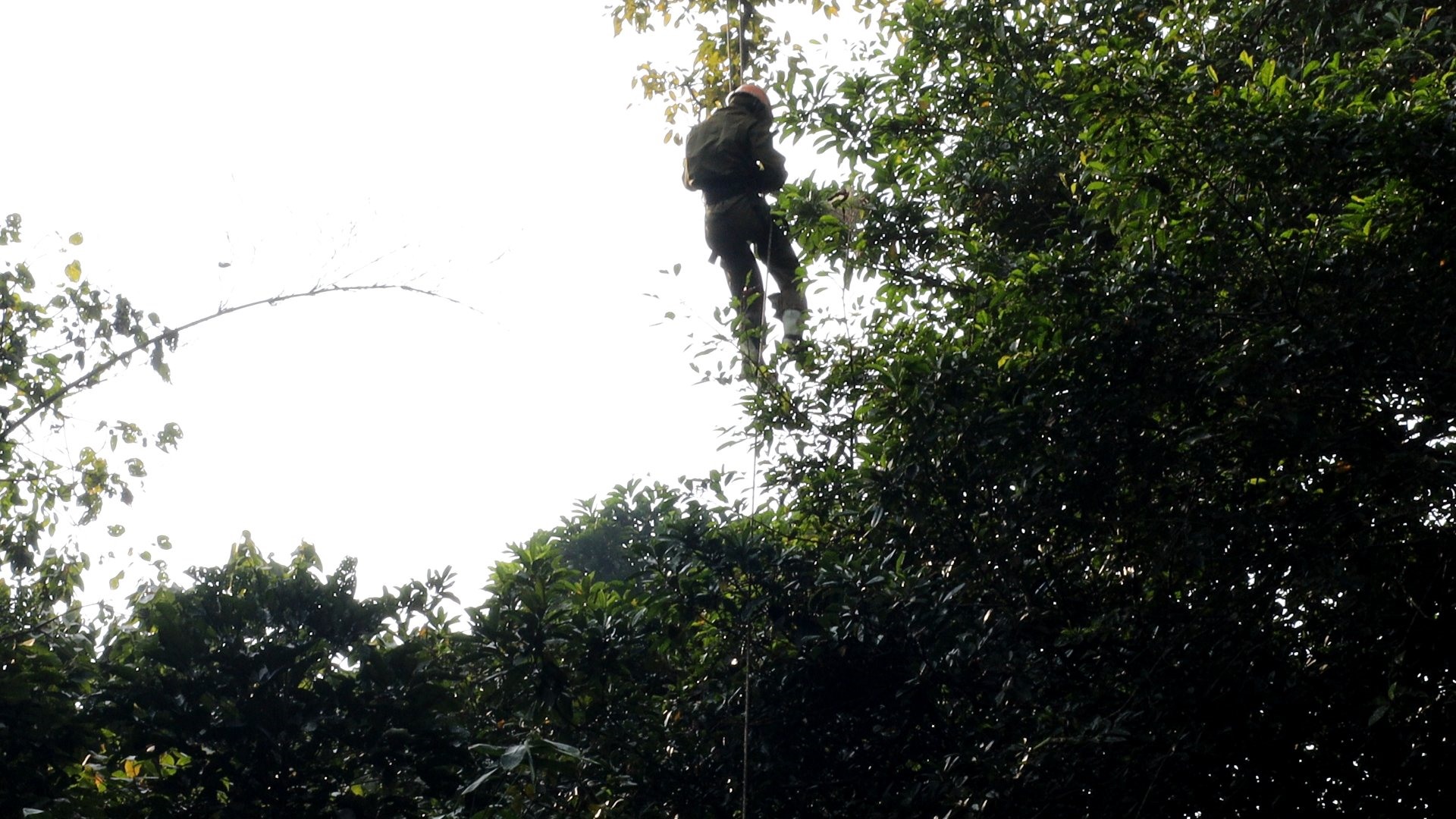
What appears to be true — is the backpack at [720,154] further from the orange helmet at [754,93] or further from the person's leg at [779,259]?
the person's leg at [779,259]

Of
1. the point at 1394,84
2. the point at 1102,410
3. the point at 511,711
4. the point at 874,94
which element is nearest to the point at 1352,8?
the point at 1394,84

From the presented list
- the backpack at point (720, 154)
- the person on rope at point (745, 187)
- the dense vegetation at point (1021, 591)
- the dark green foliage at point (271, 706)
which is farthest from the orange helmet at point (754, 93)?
the dark green foliage at point (271, 706)

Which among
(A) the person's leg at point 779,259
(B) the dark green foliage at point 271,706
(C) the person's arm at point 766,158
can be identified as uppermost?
(C) the person's arm at point 766,158

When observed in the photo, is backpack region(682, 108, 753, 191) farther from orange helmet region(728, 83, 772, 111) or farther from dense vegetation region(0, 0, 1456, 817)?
dense vegetation region(0, 0, 1456, 817)

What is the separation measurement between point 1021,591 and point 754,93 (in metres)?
3.54

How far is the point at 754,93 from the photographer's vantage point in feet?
22.8

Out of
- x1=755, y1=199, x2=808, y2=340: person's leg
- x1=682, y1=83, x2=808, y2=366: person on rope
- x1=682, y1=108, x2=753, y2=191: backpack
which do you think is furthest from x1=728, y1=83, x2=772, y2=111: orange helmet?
x1=755, y1=199, x2=808, y2=340: person's leg

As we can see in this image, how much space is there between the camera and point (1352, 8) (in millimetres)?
6051

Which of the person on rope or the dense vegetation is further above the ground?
the person on rope

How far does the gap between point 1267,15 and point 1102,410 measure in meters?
2.73

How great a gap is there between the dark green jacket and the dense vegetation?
1486 millimetres

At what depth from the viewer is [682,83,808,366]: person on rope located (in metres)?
6.86

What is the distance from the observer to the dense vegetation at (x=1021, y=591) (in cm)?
409

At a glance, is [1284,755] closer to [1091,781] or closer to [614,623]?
[1091,781]
